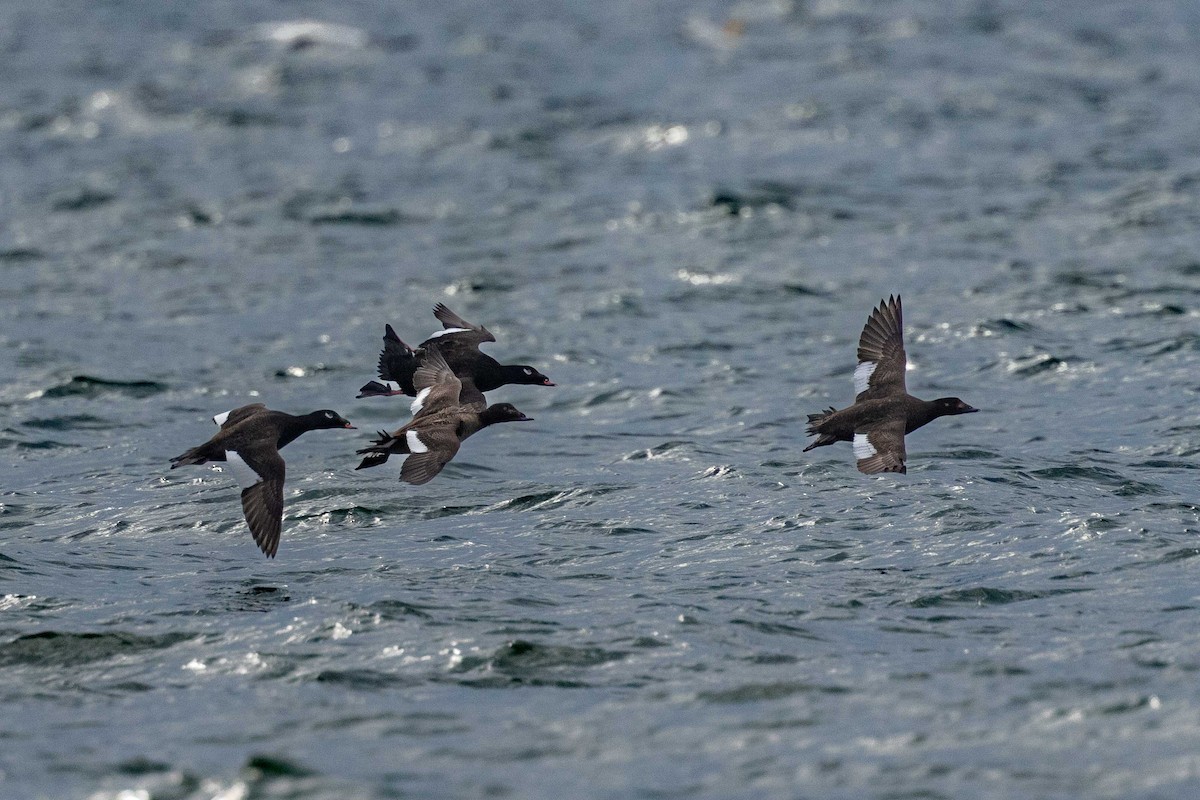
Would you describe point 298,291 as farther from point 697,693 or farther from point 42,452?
point 697,693

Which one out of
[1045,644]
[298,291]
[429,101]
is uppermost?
[429,101]

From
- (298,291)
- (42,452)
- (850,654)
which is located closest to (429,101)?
(298,291)

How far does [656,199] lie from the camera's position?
82.1 ft

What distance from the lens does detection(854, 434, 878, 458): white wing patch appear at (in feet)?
42.3

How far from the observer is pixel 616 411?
16.7m

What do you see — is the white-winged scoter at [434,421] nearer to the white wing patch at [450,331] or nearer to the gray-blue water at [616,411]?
the white wing patch at [450,331]

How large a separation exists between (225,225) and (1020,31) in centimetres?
1732

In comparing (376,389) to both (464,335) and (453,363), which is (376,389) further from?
(464,335)

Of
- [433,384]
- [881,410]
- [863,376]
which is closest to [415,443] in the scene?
[433,384]

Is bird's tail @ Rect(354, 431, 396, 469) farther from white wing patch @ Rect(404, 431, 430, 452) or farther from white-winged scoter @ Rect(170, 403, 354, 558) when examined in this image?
white-winged scoter @ Rect(170, 403, 354, 558)

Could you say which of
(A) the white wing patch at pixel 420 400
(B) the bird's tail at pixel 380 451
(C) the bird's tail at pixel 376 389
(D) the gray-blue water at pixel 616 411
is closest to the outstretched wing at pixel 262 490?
(D) the gray-blue water at pixel 616 411

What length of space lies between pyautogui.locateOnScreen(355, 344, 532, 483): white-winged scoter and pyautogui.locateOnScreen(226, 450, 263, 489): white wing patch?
77cm

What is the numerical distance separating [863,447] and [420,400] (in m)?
3.54

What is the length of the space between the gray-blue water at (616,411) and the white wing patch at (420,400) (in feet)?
2.17
